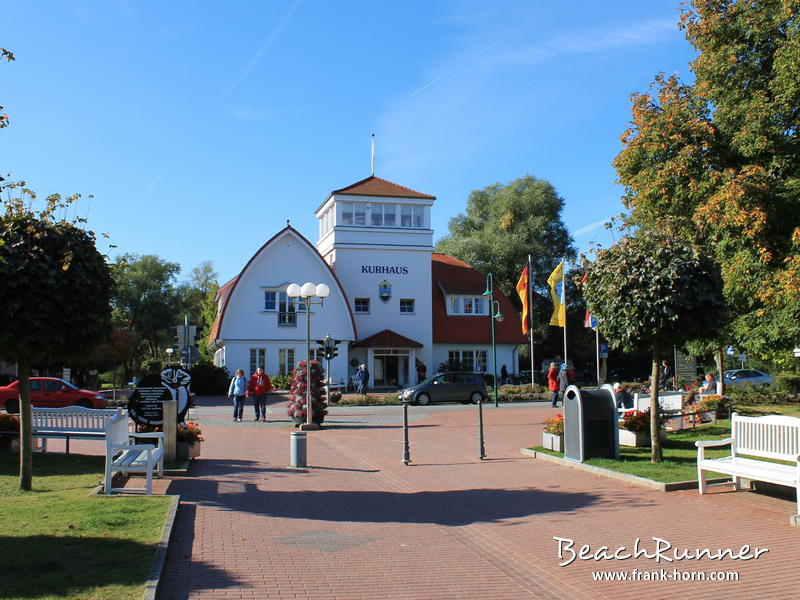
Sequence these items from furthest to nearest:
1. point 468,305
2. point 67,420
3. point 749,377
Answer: point 468,305 < point 749,377 < point 67,420

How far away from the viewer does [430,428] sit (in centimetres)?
2198

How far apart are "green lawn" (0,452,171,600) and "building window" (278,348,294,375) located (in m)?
32.3

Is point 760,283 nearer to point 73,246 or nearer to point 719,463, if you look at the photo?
point 719,463

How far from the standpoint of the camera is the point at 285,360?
43.5 m

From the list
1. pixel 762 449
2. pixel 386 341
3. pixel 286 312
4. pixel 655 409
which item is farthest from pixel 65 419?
pixel 386 341

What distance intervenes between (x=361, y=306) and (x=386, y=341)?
3.08 meters

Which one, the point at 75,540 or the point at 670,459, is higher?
the point at 75,540

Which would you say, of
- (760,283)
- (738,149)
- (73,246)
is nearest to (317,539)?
(73,246)

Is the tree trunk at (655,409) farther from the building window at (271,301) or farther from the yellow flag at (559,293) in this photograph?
the building window at (271,301)

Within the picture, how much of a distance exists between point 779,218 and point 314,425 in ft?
44.8

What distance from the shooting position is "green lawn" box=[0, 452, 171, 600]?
5668 millimetres

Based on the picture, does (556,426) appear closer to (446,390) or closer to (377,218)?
(446,390)

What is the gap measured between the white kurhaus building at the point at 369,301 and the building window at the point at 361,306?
0.06 m

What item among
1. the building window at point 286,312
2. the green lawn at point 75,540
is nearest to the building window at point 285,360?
the building window at point 286,312
